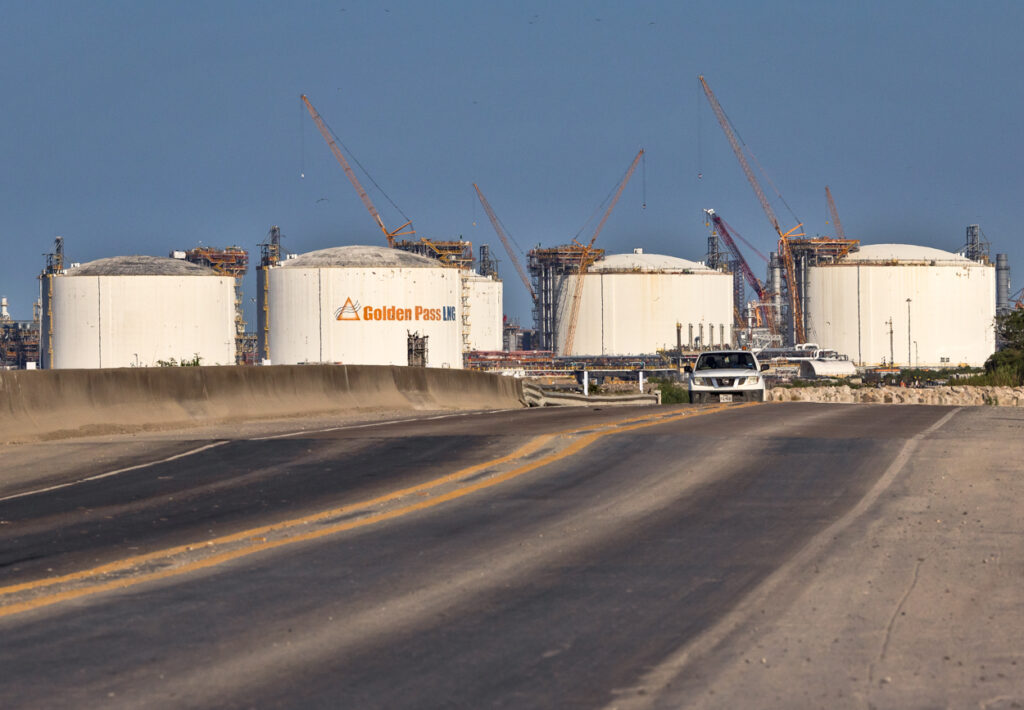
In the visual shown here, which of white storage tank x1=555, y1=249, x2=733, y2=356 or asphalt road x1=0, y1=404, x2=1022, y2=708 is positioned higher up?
white storage tank x1=555, y1=249, x2=733, y2=356

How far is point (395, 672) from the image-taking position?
7109 mm

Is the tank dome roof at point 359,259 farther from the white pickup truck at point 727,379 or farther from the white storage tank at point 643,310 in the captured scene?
the white pickup truck at point 727,379

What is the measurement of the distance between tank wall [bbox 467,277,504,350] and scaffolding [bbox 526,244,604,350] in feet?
17.4

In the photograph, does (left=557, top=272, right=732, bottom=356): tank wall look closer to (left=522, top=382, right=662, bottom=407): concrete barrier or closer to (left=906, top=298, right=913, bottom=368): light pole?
(left=906, top=298, right=913, bottom=368): light pole

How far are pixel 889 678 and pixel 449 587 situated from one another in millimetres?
3223

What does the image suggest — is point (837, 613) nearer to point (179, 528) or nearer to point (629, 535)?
point (629, 535)

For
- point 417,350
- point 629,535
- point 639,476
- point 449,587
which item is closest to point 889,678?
point 449,587

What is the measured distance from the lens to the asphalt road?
7.01 metres

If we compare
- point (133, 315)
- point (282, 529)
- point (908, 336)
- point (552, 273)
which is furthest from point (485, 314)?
point (282, 529)

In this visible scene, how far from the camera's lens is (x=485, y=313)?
177625 millimetres

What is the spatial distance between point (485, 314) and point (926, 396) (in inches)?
4681

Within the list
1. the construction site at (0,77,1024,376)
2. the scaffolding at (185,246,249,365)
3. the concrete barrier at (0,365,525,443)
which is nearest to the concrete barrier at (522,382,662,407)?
the concrete barrier at (0,365,525,443)

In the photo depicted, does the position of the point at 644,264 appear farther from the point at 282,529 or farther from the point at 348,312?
the point at 282,529

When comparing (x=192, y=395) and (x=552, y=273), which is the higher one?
(x=552, y=273)
